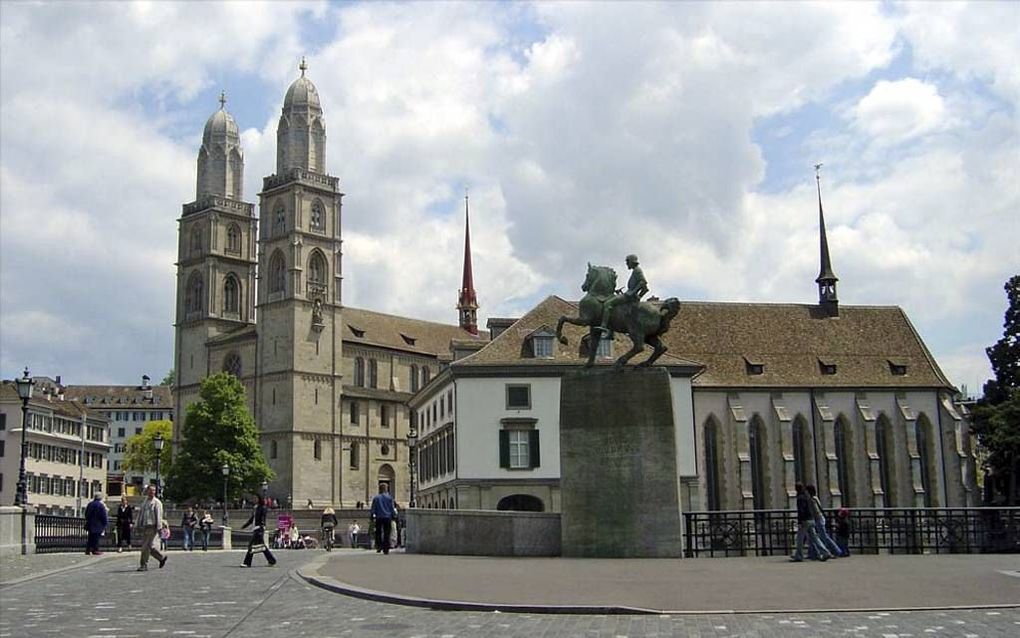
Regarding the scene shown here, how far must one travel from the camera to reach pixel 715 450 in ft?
217

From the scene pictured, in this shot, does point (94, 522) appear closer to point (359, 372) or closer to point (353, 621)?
point (353, 621)

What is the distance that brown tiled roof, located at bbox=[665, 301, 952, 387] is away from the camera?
69.4 m

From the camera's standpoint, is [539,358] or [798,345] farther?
[798,345]

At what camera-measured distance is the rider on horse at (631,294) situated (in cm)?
2541

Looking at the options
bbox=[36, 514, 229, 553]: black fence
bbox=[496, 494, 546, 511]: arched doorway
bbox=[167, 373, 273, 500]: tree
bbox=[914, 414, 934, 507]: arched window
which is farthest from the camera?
bbox=[167, 373, 273, 500]: tree

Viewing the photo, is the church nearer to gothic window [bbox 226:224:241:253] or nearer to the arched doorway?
gothic window [bbox 226:224:241:253]

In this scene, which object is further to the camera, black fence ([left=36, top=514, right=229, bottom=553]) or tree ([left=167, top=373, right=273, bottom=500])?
tree ([left=167, top=373, right=273, bottom=500])

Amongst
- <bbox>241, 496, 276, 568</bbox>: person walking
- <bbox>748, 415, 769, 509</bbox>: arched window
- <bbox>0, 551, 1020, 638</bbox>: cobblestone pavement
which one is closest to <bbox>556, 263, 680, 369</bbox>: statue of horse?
<bbox>241, 496, 276, 568</bbox>: person walking

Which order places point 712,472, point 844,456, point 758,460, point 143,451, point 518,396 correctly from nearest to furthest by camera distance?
point 518,396, point 712,472, point 758,460, point 844,456, point 143,451

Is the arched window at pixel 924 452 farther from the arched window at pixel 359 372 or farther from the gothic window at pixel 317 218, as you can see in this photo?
the gothic window at pixel 317 218

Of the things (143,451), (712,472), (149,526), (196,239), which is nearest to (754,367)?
(712,472)

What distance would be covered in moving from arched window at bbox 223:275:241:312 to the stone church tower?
25.6 ft

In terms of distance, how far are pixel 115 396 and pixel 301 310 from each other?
73.4 metres

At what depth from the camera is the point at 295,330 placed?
102125 mm
